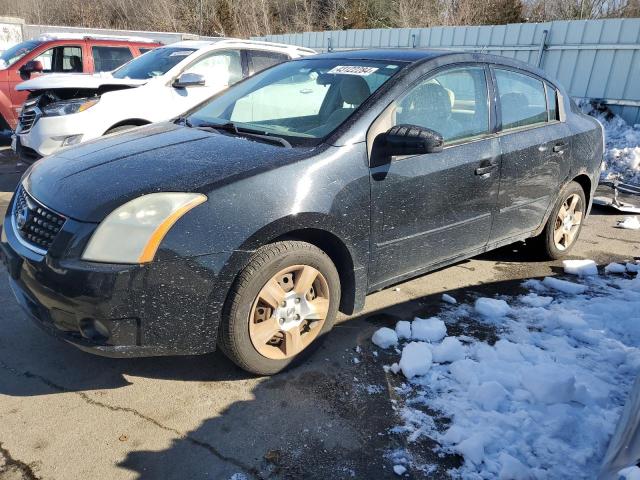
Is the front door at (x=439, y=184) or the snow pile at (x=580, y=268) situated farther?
the snow pile at (x=580, y=268)

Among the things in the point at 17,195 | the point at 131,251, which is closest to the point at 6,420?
the point at 131,251

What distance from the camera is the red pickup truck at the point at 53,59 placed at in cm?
838

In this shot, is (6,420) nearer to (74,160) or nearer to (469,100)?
(74,160)

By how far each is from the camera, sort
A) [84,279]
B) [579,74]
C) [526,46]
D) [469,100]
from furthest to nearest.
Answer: [526,46]
[579,74]
[469,100]
[84,279]

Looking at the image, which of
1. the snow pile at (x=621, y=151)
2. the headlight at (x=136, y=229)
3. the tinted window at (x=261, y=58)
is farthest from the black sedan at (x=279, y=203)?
the snow pile at (x=621, y=151)

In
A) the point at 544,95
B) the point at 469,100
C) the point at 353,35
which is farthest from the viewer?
the point at 353,35

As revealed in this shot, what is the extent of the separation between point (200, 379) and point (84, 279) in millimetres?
871

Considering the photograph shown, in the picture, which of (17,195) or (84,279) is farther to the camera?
(17,195)

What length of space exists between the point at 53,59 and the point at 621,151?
949cm

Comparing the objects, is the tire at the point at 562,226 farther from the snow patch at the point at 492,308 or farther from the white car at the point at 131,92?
the white car at the point at 131,92

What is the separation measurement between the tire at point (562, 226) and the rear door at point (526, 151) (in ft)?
0.71

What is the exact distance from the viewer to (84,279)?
2234 mm

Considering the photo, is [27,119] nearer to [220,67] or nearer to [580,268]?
[220,67]

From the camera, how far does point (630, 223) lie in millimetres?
5848
